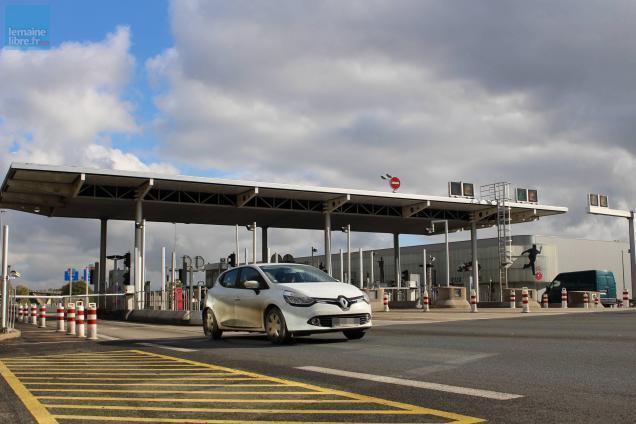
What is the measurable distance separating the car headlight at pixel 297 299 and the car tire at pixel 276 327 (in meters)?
0.30

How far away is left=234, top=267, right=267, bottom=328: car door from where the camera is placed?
1208 cm

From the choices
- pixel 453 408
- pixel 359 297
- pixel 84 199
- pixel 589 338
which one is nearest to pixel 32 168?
pixel 84 199

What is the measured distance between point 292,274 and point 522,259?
235ft

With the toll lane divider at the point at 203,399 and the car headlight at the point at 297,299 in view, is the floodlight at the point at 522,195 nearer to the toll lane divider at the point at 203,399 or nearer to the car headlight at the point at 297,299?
the car headlight at the point at 297,299

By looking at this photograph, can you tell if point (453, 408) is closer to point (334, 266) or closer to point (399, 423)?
point (399, 423)

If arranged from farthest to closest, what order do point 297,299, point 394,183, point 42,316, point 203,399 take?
point 394,183, point 42,316, point 297,299, point 203,399

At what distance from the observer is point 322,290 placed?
37.6 ft

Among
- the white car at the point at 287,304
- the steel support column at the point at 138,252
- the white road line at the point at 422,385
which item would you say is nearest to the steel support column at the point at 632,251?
the steel support column at the point at 138,252

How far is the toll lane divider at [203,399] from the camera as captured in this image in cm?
526

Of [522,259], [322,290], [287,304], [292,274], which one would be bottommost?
[287,304]

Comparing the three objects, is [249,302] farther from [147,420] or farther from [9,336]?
[9,336]

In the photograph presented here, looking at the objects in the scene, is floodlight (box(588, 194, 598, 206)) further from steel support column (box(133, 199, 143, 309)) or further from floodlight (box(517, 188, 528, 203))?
steel support column (box(133, 199, 143, 309))

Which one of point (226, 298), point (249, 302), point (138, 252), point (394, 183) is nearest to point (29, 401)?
point (249, 302)

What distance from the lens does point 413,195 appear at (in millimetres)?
41906
